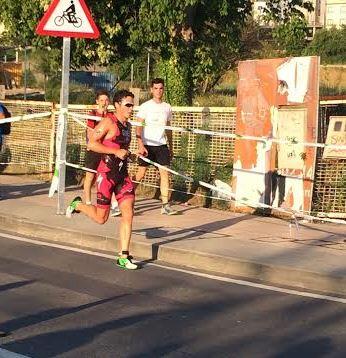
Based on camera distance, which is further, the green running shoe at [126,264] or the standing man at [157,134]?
the standing man at [157,134]

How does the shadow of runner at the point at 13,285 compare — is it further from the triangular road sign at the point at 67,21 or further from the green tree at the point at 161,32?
the green tree at the point at 161,32

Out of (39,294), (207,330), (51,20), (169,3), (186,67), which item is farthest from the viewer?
(186,67)

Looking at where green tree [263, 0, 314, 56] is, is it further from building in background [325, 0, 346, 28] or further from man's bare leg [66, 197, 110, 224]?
building in background [325, 0, 346, 28]

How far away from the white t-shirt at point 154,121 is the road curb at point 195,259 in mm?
1976

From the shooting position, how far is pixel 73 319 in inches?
242

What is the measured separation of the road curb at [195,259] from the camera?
289 inches

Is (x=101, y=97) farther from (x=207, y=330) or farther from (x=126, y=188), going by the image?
(x=207, y=330)

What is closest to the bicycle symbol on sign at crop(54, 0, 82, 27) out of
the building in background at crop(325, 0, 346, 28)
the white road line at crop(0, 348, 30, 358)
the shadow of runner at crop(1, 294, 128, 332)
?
the shadow of runner at crop(1, 294, 128, 332)

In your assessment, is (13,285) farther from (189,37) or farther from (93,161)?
(189,37)

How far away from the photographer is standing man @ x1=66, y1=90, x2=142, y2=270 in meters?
7.97

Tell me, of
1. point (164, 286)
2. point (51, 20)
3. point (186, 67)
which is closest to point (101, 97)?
point (51, 20)

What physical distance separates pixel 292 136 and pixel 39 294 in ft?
15.5

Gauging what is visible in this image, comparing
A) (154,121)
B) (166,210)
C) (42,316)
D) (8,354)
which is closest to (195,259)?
(42,316)

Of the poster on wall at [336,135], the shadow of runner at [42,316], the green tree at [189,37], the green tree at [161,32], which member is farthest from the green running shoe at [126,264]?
the green tree at [189,37]
